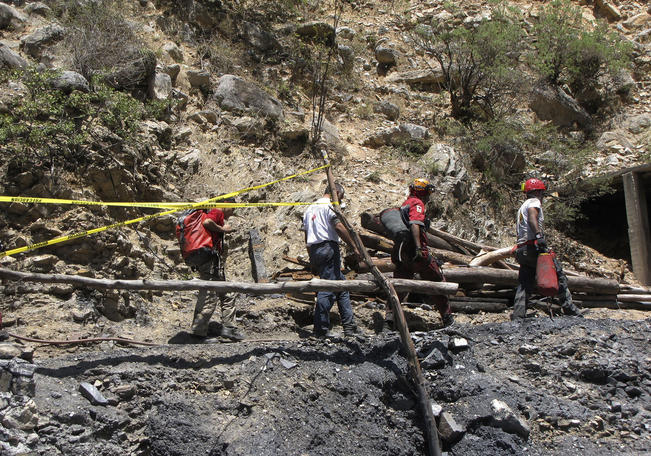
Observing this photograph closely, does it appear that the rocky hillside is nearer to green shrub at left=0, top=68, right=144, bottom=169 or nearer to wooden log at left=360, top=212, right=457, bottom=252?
Answer: green shrub at left=0, top=68, right=144, bottom=169

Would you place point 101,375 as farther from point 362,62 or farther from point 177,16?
point 362,62

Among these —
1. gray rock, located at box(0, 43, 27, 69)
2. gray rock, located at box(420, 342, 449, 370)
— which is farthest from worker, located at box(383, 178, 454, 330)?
gray rock, located at box(0, 43, 27, 69)

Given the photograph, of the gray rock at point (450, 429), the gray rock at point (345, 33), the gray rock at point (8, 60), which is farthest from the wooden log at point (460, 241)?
the gray rock at point (345, 33)

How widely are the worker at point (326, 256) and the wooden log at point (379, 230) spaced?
103 inches

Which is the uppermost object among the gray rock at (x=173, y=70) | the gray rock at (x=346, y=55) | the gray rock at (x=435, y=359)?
the gray rock at (x=346, y=55)

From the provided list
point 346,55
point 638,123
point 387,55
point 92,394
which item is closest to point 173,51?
point 346,55

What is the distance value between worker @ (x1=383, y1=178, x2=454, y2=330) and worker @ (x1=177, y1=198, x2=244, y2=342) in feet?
6.25

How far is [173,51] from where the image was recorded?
11.0 meters

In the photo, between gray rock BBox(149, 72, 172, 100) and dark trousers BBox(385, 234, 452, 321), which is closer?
dark trousers BBox(385, 234, 452, 321)

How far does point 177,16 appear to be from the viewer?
12070 mm

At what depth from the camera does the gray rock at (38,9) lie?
34.0 ft

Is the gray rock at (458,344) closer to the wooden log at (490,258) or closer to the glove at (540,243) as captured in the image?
the glove at (540,243)

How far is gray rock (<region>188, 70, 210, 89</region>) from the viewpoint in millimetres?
10617

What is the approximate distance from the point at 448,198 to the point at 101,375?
7604mm
